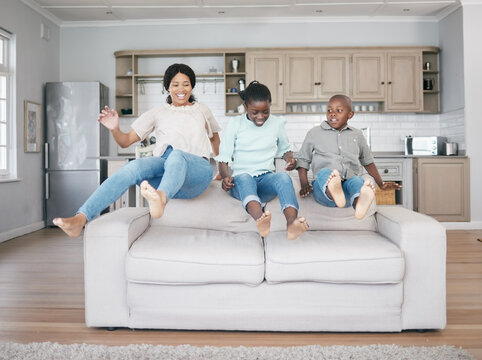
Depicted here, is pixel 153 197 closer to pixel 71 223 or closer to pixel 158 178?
pixel 71 223

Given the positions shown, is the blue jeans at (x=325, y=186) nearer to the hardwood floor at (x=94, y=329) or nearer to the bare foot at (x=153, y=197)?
the hardwood floor at (x=94, y=329)

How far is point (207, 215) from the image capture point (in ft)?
8.38

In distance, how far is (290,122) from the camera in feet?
20.8

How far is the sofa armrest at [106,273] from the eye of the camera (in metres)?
2.08

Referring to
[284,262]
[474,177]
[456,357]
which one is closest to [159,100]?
[474,177]

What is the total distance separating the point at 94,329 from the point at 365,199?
4.68 ft

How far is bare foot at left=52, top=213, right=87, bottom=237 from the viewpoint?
1.85 metres

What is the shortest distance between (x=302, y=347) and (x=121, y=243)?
93 cm

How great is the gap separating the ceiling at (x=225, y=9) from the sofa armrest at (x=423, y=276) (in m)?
4.31

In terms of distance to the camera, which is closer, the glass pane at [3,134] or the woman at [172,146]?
the woman at [172,146]

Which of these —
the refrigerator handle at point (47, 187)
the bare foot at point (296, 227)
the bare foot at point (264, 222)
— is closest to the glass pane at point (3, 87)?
the refrigerator handle at point (47, 187)

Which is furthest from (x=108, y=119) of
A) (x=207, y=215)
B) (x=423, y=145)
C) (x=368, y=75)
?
(x=423, y=145)

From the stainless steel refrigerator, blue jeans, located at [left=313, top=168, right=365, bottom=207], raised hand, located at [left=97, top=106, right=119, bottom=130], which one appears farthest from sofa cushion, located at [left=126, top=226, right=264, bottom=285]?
the stainless steel refrigerator

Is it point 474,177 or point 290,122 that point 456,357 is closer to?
point 474,177
